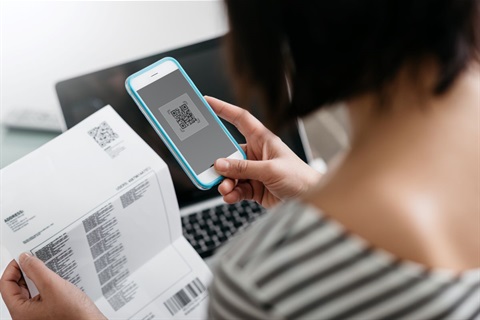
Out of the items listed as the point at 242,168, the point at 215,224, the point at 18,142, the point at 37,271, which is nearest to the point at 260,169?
the point at 242,168

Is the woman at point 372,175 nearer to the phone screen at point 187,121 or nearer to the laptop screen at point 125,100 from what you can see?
the phone screen at point 187,121

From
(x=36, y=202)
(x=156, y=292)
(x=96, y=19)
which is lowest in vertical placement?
(x=156, y=292)

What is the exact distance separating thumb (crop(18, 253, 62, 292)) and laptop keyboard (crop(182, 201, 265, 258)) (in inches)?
10.4

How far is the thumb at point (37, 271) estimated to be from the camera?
1.83ft

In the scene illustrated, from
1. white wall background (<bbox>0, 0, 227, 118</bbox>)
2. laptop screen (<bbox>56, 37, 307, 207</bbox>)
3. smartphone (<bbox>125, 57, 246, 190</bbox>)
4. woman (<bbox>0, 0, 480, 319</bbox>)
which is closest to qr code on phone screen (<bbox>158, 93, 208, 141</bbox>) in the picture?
smartphone (<bbox>125, 57, 246, 190</bbox>)

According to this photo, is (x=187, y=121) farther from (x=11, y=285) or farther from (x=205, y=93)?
(x=11, y=285)

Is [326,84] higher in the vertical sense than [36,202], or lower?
higher

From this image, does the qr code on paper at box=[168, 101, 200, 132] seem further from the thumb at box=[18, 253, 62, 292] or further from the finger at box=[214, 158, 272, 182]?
the thumb at box=[18, 253, 62, 292]

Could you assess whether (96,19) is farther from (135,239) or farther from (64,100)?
(135,239)

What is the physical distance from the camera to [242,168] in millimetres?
704

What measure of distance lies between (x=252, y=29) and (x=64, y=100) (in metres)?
0.53

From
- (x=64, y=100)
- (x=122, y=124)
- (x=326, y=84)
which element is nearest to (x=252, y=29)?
(x=326, y=84)

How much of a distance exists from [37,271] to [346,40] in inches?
15.1

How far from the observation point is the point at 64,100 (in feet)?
2.69
